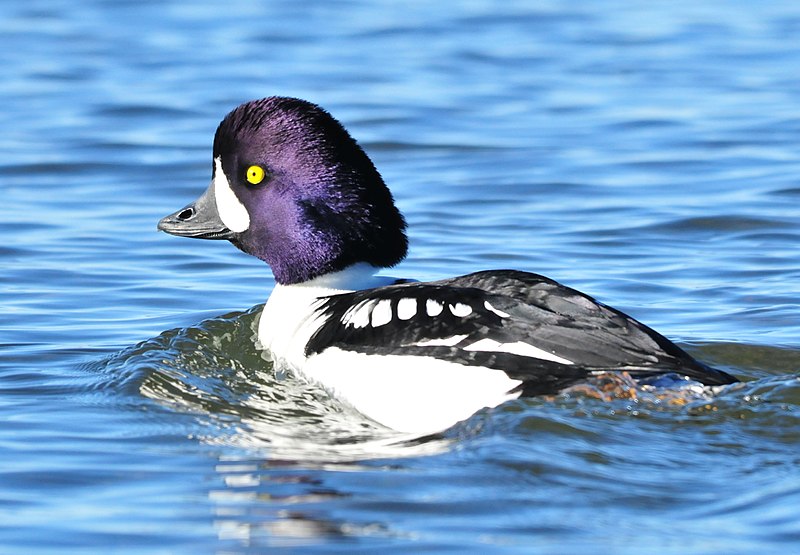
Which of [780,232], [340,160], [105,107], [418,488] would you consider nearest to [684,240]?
[780,232]

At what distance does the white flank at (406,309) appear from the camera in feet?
22.0

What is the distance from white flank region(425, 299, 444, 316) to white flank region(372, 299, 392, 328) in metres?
0.19

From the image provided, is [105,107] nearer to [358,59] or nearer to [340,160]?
[358,59]

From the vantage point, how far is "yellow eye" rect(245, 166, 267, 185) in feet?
25.6

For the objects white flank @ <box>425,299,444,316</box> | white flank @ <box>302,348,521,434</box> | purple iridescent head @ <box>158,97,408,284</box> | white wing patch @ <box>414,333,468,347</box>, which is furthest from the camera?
purple iridescent head @ <box>158,97,408,284</box>

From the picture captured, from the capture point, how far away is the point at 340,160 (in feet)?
25.0

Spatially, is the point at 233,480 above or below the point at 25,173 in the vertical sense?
below

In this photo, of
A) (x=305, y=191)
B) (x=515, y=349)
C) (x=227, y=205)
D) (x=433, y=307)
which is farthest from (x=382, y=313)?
(x=227, y=205)

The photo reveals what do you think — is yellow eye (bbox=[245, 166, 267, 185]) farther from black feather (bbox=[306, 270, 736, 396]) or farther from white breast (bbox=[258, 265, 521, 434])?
black feather (bbox=[306, 270, 736, 396])

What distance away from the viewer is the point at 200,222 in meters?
8.08

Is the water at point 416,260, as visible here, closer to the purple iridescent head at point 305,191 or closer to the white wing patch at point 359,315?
the white wing patch at point 359,315

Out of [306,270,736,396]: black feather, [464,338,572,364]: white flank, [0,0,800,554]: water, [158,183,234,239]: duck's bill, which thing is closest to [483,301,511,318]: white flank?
[306,270,736,396]: black feather

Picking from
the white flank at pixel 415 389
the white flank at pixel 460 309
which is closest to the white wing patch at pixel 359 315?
the white flank at pixel 415 389

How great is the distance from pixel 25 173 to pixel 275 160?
502cm
